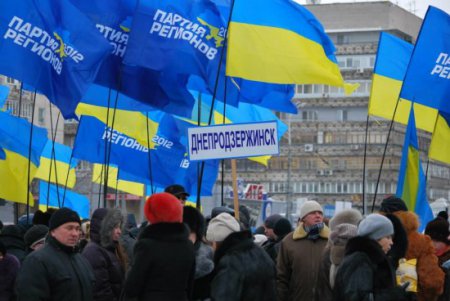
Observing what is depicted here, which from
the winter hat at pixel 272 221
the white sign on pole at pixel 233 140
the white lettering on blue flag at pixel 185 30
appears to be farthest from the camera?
the white lettering on blue flag at pixel 185 30

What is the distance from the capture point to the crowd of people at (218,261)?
959 cm

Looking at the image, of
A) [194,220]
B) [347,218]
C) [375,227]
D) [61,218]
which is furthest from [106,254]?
[375,227]

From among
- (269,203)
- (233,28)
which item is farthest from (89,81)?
(269,203)

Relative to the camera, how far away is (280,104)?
831 inches

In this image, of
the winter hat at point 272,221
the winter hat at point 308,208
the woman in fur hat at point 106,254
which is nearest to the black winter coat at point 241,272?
the woman in fur hat at point 106,254

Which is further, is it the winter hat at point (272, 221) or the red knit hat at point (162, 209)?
the winter hat at point (272, 221)

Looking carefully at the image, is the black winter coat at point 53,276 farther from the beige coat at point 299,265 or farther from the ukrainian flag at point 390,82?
the ukrainian flag at point 390,82

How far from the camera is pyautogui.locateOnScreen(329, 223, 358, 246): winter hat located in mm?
10656

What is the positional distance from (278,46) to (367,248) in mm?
7710

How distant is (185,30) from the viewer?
17.1m

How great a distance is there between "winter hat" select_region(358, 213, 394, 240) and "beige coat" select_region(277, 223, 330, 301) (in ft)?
6.48

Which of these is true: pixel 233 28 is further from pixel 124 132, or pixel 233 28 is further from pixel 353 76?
pixel 353 76

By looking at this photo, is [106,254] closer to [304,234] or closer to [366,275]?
[304,234]

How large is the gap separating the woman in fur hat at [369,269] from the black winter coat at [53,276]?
74.5 inches
